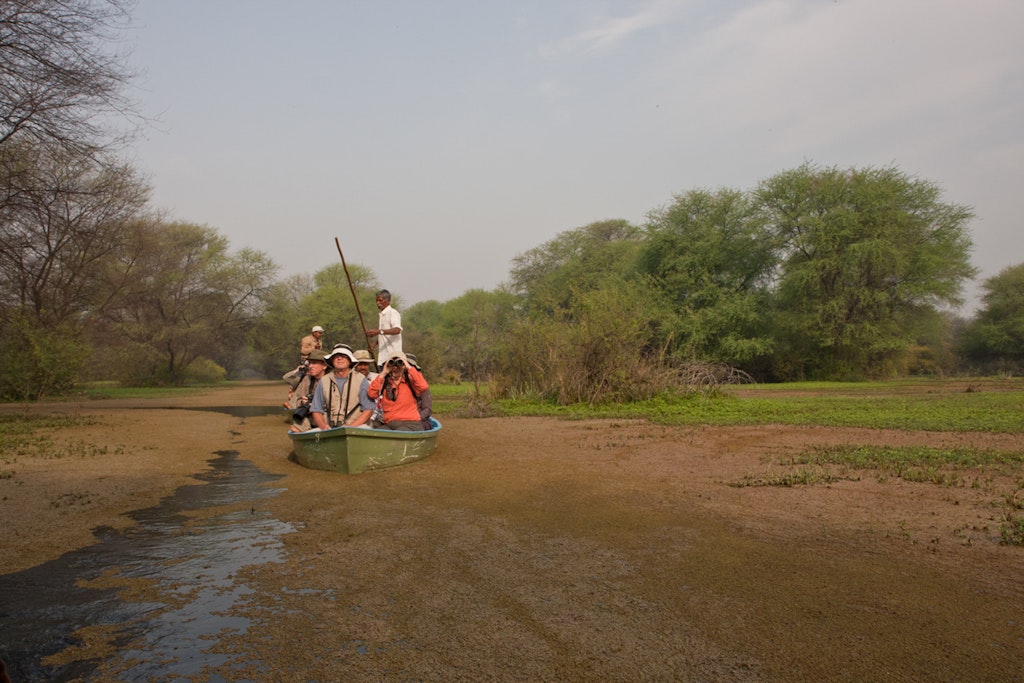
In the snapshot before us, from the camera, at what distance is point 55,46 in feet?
43.2

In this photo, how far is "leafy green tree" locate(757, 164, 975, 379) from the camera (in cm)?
3152

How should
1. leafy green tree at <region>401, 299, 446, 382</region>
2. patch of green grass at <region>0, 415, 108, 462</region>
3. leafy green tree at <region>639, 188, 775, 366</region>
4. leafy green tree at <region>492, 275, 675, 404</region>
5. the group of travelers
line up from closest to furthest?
the group of travelers
patch of green grass at <region>0, 415, 108, 462</region>
leafy green tree at <region>492, 275, 675, 404</region>
leafy green tree at <region>639, 188, 775, 366</region>
leafy green tree at <region>401, 299, 446, 382</region>

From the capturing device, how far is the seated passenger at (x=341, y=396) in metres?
10.7

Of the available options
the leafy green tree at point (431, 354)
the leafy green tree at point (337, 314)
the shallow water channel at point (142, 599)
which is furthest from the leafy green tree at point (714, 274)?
the shallow water channel at point (142, 599)

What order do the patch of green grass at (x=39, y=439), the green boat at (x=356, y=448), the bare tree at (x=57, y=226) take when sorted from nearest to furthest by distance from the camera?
the green boat at (x=356, y=448) → the patch of green grass at (x=39, y=439) → the bare tree at (x=57, y=226)

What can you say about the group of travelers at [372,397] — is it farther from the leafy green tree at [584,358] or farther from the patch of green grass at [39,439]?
the leafy green tree at [584,358]

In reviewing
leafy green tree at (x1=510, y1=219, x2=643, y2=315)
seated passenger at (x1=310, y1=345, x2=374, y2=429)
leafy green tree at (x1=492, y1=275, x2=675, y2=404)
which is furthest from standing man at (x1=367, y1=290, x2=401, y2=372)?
leafy green tree at (x1=510, y1=219, x2=643, y2=315)

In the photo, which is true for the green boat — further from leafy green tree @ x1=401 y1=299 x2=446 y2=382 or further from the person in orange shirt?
leafy green tree @ x1=401 y1=299 x2=446 y2=382

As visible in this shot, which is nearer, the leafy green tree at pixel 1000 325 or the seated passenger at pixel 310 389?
the seated passenger at pixel 310 389

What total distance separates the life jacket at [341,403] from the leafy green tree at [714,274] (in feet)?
82.8

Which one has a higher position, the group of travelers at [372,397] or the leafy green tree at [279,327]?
the leafy green tree at [279,327]

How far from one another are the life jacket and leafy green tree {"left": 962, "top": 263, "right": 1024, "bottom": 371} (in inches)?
1655

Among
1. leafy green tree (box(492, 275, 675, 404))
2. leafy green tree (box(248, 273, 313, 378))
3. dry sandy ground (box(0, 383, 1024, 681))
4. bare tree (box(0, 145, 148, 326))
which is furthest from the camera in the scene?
leafy green tree (box(248, 273, 313, 378))

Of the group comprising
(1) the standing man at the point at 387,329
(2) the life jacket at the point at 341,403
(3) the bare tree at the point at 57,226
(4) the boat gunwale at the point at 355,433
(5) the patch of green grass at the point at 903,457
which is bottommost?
(5) the patch of green grass at the point at 903,457
